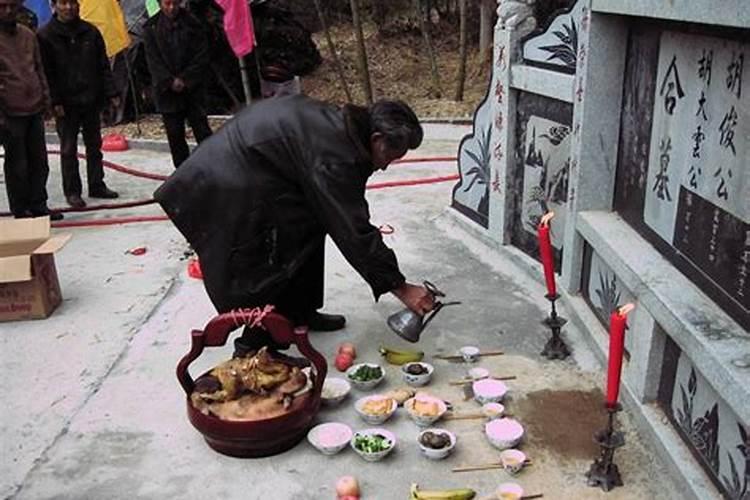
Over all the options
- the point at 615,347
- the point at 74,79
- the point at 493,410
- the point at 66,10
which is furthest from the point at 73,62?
the point at 615,347

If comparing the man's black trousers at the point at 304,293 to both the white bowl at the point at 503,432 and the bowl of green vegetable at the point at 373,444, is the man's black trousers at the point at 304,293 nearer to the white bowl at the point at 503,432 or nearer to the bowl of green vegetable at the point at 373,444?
the bowl of green vegetable at the point at 373,444

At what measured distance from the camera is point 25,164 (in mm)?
5480

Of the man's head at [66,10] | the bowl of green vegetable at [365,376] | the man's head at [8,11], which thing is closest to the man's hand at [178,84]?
the man's head at [66,10]

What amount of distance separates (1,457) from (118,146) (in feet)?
21.5

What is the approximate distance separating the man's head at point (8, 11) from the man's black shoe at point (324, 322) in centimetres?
323

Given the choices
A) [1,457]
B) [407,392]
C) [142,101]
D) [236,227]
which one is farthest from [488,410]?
[142,101]

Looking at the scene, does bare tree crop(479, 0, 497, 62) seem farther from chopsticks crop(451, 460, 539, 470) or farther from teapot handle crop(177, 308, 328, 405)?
chopsticks crop(451, 460, 539, 470)

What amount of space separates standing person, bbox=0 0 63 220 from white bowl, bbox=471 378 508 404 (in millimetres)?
3992

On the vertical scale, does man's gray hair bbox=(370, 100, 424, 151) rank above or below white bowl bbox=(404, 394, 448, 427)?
above

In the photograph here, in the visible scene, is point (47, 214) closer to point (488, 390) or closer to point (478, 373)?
point (478, 373)

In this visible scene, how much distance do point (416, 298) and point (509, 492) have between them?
815 millimetres

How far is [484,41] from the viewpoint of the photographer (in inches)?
436

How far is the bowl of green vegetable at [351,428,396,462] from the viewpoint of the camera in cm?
271

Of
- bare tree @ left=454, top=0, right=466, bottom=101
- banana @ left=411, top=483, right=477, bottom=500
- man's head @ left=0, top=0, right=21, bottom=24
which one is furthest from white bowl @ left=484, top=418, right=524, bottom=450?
bare tree @ left=454, top=0, right=466, bottom=101
